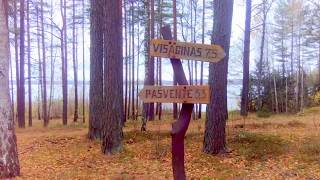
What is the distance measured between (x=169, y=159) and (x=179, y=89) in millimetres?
3825

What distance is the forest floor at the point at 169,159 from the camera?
7.54m

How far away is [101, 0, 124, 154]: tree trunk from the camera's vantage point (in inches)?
363

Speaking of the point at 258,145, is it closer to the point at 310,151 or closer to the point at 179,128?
the point at 310,151

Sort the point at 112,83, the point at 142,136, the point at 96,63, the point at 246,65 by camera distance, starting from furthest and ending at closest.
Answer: the point at 246,65, the point at 142,136, the point at 96,63, the point at 112,83

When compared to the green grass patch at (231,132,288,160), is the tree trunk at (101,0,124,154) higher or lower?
higher

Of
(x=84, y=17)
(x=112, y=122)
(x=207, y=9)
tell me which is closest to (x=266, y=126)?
(x=112, y=122)

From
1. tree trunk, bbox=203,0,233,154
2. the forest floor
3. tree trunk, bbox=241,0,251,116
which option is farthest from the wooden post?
tree trunk, bbox=241,0,251,116

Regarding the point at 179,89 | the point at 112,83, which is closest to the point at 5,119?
the point at 112,83

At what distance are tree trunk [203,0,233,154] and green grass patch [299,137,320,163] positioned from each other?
1.77 meters

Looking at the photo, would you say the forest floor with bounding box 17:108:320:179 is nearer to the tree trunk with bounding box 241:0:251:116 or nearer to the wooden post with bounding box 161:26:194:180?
the wooden post with bounding box 161:26:194:180

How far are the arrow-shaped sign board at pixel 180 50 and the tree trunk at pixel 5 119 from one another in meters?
3.21

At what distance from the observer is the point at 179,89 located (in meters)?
5.39

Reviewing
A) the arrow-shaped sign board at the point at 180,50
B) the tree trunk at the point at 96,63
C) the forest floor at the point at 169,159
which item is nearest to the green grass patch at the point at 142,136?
the forest floor at the point at 169,159

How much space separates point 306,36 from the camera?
36.0 m
